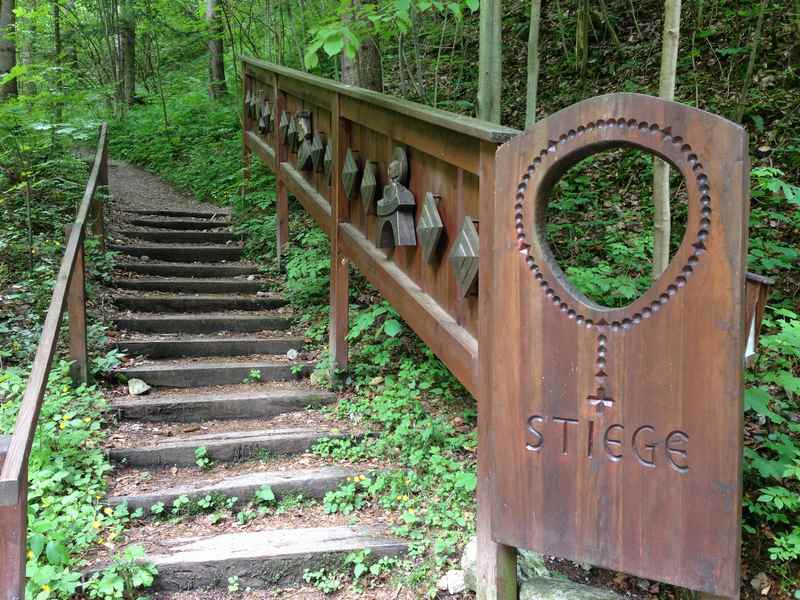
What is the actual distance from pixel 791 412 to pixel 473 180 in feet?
7.42

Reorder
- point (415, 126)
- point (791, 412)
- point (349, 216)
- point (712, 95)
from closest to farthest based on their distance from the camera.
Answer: point (415, 126)
point (791, 412)
point (349, 216)
point (712, 95)

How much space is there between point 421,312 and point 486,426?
887mm

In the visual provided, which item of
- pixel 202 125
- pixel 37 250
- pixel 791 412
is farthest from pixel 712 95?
pixel 202 125

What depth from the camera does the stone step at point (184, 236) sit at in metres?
7.29

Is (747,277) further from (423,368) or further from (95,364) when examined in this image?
(95,364)

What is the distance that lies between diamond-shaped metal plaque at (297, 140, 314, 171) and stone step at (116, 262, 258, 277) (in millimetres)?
1395

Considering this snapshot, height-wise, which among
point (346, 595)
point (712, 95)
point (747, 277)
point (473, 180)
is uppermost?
point (712, 95)

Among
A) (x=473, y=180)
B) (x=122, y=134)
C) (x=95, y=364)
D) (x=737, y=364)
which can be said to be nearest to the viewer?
(x=737, y=364)

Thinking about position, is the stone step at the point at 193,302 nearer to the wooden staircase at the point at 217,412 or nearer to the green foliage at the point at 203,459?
the wooden staircase at the point at 217,412

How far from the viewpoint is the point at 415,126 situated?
327 centimetres

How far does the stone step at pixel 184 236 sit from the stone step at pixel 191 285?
3.80ft

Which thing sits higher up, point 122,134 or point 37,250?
point 122,134

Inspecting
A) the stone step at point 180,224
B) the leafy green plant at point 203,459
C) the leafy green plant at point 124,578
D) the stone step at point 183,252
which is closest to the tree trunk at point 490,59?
the leafy green plant at point 203,459

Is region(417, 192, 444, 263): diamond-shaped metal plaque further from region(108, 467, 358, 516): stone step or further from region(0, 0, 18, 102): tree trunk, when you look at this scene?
region(0, 0, 18, 102): tree trunk
